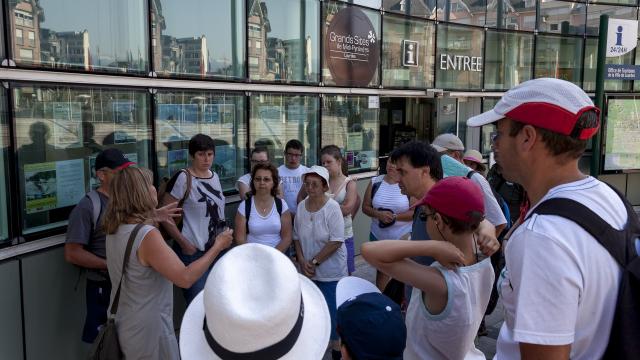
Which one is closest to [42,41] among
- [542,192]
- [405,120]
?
[542,192]

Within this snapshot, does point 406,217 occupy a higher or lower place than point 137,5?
lower

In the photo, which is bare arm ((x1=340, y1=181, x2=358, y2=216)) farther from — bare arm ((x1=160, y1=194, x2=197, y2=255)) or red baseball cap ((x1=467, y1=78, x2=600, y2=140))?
red baseball cap ((x1=467, y1=78, x2=600, y2=140))

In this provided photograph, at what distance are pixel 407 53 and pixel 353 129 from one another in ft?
5.39

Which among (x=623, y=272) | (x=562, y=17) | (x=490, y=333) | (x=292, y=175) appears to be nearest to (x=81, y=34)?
(x=292, y=175)

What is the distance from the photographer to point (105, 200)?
3793 mm

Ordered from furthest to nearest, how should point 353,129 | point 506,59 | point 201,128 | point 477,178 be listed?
1. point 506,59
2. point 353,129
3. point 201,128
4. point 477,178

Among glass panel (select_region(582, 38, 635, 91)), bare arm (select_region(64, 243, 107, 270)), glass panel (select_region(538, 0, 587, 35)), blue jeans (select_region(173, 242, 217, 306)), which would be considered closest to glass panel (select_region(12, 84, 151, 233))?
bare arm (select_region(64, 243, 107, 270))

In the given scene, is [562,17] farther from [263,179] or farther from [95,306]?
[95,306]

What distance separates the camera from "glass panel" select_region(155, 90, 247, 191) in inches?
200

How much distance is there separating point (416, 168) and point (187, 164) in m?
2.90

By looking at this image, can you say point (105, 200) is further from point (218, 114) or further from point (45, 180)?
point (218, 114)

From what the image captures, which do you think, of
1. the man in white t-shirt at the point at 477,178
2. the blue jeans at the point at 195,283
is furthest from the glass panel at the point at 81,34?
the man in white t-shirt at the point at 477,178

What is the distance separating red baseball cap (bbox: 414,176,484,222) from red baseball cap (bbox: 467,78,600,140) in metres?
0.64

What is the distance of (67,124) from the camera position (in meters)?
4.15
